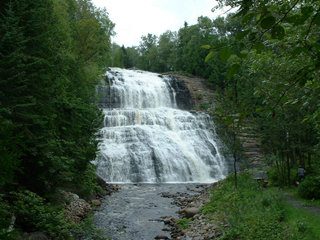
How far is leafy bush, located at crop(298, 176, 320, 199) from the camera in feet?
36.2

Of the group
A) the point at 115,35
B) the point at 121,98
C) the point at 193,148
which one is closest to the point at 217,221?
the point at 193,148

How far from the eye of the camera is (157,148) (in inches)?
925

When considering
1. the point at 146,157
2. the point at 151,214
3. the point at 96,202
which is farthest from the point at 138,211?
the point at 146,157

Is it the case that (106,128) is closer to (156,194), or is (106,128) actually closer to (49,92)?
(156,194)

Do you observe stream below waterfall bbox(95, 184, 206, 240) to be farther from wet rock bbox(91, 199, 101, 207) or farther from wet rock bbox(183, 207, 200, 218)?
wet rock bbox(183, 207, 200, 218)

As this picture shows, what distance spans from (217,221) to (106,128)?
55.2 feet

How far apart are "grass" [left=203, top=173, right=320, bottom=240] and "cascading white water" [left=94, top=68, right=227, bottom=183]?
419 inches

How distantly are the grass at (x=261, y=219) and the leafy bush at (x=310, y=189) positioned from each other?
159cm

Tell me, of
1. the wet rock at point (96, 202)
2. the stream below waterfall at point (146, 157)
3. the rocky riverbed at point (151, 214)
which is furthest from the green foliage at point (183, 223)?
the wet rock at point (96, 202)

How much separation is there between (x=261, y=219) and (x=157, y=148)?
622 inches

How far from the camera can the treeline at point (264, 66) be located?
6.53ft

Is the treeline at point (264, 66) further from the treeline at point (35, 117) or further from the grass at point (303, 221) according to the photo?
the treeline at point (35, 117)

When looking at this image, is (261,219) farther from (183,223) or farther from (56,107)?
(56,107)

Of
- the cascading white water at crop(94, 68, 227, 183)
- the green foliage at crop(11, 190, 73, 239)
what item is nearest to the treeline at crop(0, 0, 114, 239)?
the green foliage at crop(11, 190, 73, 239)
